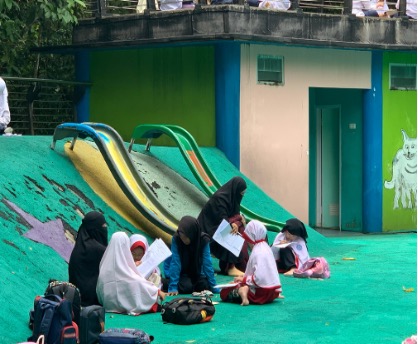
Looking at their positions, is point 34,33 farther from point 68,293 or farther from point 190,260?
point 68,293

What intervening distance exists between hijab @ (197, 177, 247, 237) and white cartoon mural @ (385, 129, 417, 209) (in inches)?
282

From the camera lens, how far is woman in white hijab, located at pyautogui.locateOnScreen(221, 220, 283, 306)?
1219cm

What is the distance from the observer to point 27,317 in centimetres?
1049

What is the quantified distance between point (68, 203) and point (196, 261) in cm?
242

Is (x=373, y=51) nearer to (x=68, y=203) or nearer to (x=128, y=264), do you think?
(x=68, y=203)

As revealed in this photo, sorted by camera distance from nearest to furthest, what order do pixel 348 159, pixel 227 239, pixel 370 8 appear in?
1. pixel 227 239
2. pixel 370 8
3. pixel 348 159

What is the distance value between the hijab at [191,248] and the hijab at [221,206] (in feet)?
5.27

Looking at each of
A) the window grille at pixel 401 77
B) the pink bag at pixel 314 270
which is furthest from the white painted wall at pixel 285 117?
the pink bag at pixel 314 270

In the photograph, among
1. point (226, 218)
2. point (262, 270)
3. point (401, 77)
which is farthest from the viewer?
point (401, 77)

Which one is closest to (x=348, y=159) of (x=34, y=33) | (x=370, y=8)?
(x=370, y=8)

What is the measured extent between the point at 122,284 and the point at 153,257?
0.66 m

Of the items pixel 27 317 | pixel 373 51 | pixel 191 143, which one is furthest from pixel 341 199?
pixel 27 317

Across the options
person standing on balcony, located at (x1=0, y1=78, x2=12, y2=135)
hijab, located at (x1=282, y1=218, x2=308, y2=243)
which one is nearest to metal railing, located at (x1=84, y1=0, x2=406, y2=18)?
person standing on balcony, located at (x1=0, y1=78, x2=12, y2=135)

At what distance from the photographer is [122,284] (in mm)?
11406
